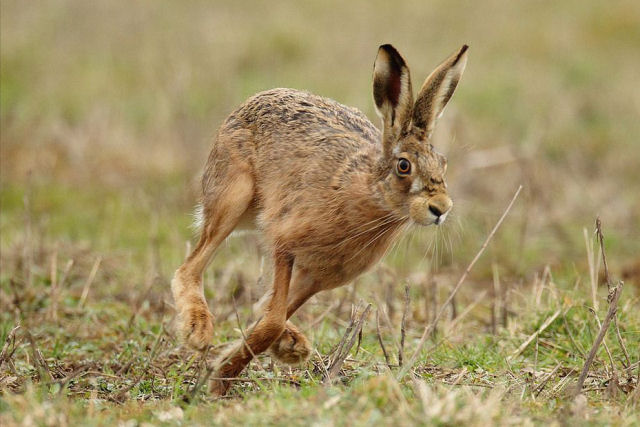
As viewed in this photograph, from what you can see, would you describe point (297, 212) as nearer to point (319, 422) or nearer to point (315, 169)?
point (315, 169)

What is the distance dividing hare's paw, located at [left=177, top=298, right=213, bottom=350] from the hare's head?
112cm

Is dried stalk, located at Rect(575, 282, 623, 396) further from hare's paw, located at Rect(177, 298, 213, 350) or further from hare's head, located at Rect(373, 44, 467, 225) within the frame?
hare's paw, located at Rect(177, 298, 213, 350)

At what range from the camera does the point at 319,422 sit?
153 inches

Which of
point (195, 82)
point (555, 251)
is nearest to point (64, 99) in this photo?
point (195, 82)

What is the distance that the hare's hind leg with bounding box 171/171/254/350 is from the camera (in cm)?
556

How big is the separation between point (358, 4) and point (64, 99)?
712 centimetres

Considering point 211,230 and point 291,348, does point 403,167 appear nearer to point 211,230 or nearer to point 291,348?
point 291,348

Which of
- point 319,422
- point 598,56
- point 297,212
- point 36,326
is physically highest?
point 598,56

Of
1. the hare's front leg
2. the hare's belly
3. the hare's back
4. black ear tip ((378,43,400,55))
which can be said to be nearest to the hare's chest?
the hare's belly

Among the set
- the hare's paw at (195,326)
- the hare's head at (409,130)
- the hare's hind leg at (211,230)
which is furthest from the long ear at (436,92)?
the hare's paw at (195,326)

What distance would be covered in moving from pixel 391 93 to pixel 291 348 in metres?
1.38

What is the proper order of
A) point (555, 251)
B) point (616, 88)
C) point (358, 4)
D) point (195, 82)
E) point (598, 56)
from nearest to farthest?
point (555, 251) < point (195, 82) < point (616, 88) < point (598, 56) < point (358, 4)

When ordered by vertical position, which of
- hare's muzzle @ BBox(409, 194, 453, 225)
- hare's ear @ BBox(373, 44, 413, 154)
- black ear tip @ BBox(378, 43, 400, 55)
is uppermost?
black ear tip @ BBox(378, 43, 400, 55)

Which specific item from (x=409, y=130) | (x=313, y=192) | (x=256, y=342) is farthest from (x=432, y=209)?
(x=256, y=342)
